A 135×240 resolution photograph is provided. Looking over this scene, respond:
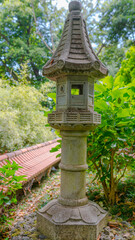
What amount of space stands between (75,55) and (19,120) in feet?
18.1

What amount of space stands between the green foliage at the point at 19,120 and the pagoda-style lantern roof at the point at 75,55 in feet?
13.5

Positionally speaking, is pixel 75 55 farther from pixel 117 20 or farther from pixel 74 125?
pixel 117 20

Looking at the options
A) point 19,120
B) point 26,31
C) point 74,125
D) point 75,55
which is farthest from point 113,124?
point 26,31

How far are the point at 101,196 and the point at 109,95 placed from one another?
5.59 feet

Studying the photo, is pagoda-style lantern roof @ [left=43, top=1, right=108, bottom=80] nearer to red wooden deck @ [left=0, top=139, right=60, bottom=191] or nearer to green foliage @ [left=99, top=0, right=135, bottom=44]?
red wooden deck @ [left=0, top=139, right=60, bottom=191]

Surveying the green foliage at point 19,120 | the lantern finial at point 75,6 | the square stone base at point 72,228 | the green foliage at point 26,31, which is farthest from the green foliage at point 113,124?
the green foliage at point 26,31

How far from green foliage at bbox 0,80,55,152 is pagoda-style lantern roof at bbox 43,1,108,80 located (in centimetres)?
411

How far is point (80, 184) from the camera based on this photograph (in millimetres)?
2531

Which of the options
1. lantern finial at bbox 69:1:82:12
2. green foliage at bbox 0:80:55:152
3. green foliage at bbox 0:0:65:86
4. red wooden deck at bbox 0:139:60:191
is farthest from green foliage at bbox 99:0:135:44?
lantern finial at bbox 69:1:82:12

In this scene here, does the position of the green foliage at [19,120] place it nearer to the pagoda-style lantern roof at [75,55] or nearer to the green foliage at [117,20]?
the pagoda-style lantern roof at [75,55]

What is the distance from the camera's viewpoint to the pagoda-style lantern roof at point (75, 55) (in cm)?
220

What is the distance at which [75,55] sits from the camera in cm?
237

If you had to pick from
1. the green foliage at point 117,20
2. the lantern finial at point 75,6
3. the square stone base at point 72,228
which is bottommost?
the square stone base at point 72,228

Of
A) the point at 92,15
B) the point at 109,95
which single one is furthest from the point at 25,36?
the point at 109,95
